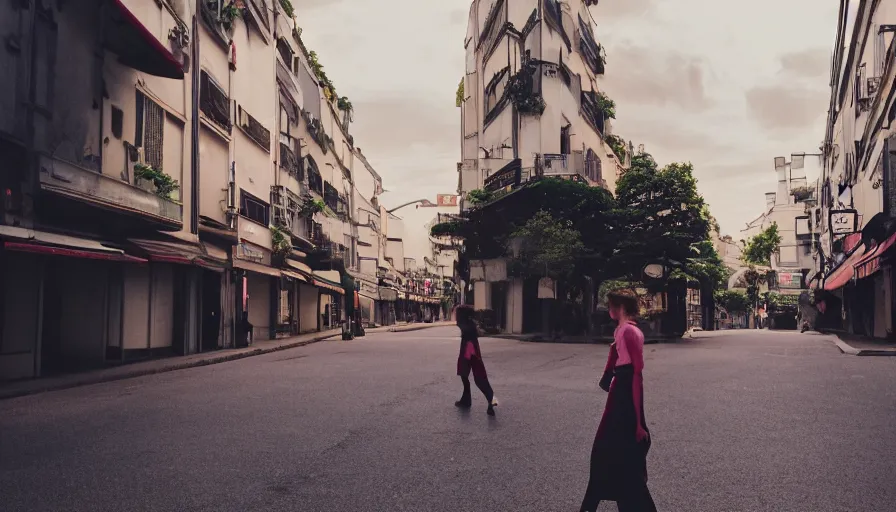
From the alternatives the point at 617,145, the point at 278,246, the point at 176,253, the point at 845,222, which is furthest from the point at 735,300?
the point at 176,253

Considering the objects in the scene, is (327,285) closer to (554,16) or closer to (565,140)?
(565,140)

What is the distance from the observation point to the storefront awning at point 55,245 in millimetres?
13164

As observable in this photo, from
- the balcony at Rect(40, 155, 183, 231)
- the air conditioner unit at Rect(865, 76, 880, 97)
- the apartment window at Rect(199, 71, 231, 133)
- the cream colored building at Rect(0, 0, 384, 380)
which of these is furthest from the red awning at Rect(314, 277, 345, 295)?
the air conditioner unit at Rect(865, 76, 880, 97)

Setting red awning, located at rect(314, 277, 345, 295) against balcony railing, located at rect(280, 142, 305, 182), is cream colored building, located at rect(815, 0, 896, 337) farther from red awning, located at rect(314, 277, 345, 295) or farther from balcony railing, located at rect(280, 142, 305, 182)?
balcony railing, located at rect(280, 142, 305, 182)

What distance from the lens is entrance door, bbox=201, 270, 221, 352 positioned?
25.4 metres

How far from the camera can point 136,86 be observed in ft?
66.1

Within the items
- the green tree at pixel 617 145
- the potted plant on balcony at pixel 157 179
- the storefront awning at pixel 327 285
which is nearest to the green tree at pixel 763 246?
the green tree at pixel 617 145

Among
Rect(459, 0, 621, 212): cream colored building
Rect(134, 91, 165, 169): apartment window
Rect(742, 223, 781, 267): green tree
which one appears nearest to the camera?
Rect(134, 91, 165, 169): apartment window

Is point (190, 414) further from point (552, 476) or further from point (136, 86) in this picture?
point (136, 86)

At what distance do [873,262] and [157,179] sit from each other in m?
20.9

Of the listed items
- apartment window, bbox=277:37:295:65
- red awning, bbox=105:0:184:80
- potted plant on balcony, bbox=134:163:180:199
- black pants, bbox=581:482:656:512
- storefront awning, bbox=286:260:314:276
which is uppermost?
apartment window, bbox=277:37:295:65

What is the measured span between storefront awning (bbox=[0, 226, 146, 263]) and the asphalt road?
249cm

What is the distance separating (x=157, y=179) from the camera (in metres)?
20.3

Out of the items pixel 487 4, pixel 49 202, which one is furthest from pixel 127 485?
pixel 487 4
